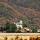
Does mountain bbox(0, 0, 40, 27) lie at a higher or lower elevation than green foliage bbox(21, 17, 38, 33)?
higher

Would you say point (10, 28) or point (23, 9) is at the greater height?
point (23, 9)

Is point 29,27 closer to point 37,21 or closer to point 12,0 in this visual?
point 37,21

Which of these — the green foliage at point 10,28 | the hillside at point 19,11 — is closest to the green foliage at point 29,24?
the hillside at point 19,11

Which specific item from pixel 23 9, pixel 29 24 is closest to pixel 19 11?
pixel 23 9

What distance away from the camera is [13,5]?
7.43 feet

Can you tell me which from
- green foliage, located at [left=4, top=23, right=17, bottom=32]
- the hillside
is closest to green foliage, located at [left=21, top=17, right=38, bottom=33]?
the hillside

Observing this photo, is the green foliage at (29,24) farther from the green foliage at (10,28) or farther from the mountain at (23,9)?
the green foliage at (10,28)

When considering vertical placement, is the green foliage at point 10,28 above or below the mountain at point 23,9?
below

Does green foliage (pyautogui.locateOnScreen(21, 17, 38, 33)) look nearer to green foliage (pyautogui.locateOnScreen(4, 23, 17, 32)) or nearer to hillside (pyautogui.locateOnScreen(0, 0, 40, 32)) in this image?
hillside (pyautogui.locateOnScreen(0, 0, 40, 32))

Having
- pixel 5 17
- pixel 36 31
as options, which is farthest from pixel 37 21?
pixel 5 17

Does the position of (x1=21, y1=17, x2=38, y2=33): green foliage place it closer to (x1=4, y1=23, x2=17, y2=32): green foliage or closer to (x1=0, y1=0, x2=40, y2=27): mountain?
(x1=0, y1=0, x2=40, y2=27): mountain

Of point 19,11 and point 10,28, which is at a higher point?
point 19,11

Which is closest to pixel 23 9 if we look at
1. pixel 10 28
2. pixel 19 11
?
pixel 19 11

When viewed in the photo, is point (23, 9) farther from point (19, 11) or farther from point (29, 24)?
point (29, 24)
